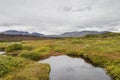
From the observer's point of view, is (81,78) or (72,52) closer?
(81,78)

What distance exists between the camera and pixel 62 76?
3403 cm

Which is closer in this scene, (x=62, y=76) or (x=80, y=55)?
(x=62, y=76)

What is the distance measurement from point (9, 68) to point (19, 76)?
5.40m

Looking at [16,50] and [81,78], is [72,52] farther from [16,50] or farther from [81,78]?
[81,78]

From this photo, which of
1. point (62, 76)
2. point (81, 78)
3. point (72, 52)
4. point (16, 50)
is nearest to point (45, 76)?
point (62, 76)

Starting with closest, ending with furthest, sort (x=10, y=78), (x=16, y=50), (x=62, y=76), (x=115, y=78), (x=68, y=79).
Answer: (x=10, y=78) → (x=115, y=78) → (x=68, y=79) → (x=62, y=76) → (x=16, y=50)

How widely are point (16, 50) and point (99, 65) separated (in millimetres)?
44087

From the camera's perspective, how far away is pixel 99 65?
41969 mm

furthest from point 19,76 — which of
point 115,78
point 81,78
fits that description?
point 115,78

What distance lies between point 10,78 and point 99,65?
69.4ft

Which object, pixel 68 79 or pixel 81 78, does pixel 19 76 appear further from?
pixel 81 78

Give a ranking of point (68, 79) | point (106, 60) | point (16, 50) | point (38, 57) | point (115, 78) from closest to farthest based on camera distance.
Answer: point (115, 78), point (68, 79), point (106, 60), point (38, 57), point (16, 50)

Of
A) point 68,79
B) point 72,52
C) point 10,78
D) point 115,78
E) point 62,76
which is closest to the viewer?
point 10,78

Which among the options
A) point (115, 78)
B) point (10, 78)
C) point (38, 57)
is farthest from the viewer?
point (38, 57)
